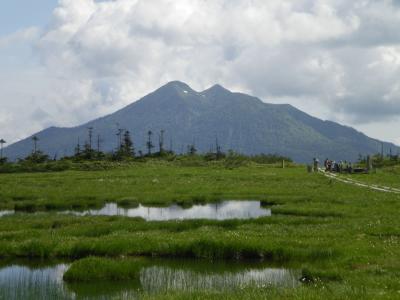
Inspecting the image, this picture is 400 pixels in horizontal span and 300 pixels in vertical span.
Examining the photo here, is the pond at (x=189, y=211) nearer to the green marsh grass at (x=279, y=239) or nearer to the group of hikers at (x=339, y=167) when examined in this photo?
the green marsh grass at (x=279, y=239)

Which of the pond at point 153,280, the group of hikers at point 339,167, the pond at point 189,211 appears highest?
the group of hikers at point 339,167

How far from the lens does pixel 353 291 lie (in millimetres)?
15695

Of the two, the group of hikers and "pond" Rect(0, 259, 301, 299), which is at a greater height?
the group of hikers

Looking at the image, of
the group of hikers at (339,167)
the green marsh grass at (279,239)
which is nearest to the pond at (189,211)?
the green marsh grass at (279,239)

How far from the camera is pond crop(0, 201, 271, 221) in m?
42.0

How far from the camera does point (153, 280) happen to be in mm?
21141

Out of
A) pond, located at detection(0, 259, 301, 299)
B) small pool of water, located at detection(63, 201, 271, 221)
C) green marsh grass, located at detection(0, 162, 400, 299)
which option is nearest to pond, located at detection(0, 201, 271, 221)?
small pool of water, located at detection(63, 201, 271, 221)

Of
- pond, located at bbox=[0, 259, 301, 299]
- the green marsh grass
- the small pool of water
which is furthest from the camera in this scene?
the small pool of water

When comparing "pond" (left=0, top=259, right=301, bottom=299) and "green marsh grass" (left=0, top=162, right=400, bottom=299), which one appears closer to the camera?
"green marsh grass" (left=0, top=162, right=400, bottom=299)

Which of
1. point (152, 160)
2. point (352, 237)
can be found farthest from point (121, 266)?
point (152, 160)

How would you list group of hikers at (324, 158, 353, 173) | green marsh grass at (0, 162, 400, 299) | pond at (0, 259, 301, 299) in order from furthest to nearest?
group of hikers at (324, 158, 353, 173) < pond at (0, 259, 301, 299) < green marsh grass at (0, 162, 400, 299)

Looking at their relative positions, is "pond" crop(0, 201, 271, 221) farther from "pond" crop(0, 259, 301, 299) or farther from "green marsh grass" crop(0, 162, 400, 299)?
"pond" crop(0, 259, 301, 299)

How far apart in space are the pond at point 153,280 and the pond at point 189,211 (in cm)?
1683

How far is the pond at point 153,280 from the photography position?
19.4 meters
